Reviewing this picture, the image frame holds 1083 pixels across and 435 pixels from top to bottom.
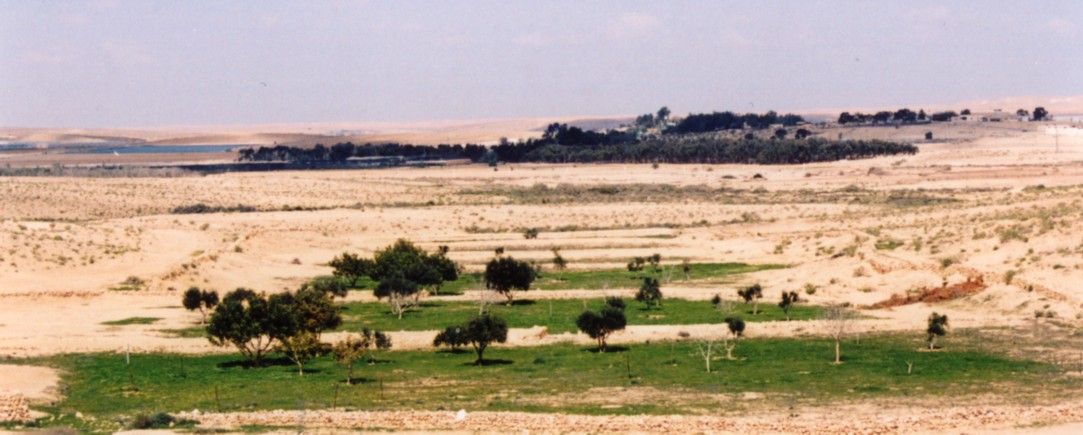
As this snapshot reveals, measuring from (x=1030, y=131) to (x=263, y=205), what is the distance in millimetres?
137427

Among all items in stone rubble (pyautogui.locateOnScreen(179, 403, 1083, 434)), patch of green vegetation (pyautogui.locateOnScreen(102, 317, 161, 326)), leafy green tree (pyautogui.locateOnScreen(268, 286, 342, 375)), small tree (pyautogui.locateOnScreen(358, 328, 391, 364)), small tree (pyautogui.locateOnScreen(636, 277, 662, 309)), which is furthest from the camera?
small tree (pyautogui.locateOnScreen(636, 277, 662, 309))

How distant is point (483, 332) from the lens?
3762 cm

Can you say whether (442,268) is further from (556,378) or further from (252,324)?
(556,378)

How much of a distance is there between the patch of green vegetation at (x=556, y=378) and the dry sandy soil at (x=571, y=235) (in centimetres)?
263

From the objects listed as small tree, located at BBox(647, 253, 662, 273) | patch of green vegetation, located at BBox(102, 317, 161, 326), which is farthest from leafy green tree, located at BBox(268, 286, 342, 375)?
small tree, located at BBox(647, 253, 662, 273)

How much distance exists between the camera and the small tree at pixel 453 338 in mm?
38875

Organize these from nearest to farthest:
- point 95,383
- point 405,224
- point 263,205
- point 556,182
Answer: point 95,383, point 405,224, point 263,205, point 556,182

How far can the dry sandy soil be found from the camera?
45.7 metres

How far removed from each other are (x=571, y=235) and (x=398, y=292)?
1258 inches

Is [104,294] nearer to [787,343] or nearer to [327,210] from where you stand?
[787,343]

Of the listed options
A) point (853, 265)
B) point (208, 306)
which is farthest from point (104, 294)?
point (853, 265)

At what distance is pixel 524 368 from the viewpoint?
36.0 metres

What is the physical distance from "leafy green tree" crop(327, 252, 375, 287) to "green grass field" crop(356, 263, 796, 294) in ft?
1.89

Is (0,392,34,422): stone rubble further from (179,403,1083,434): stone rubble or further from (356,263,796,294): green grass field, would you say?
(356,263,796,294): green grass field
